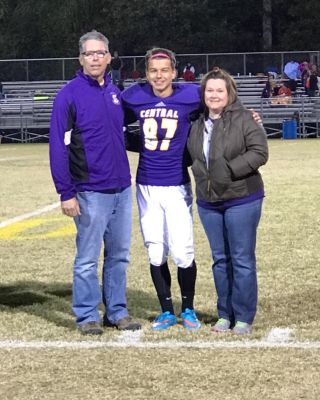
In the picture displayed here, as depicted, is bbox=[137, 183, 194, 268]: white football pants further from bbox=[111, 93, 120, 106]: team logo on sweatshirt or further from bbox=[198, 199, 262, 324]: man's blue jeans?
bbox=[111, 93, 120, 106]: team logo on sweatshirt

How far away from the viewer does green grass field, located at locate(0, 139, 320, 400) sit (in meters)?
5.48

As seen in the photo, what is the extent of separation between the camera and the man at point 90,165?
21.5 feet

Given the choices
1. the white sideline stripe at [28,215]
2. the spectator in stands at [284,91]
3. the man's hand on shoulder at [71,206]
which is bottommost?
the white sideline stripe at [28,215]

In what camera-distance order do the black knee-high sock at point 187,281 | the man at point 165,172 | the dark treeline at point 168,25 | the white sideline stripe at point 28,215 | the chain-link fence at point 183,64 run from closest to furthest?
the man at point 165,172 < the black knee-high sock at point 187,281 < the white sideline stripe at point 28,215 < the chain-link fence at point 183,64 < the dark treeline at point 168,25

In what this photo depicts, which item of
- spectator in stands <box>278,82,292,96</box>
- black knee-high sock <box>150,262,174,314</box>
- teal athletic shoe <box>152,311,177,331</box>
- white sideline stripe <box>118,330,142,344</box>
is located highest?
spectator in stands <box>278,82,292,96</box>

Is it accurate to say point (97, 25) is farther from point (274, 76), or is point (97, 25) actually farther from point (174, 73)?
point (174, 73)

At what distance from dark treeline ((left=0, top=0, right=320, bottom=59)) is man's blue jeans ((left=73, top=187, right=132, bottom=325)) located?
4952cm

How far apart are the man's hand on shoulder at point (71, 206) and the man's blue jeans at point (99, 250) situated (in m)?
0.05

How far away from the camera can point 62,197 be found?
6.55 meters

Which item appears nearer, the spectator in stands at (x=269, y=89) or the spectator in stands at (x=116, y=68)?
the spectator in stands at (x=269, y=89)

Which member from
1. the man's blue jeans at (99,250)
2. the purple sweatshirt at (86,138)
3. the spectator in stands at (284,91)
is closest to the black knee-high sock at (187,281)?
the man's blue jeans at (99,250)

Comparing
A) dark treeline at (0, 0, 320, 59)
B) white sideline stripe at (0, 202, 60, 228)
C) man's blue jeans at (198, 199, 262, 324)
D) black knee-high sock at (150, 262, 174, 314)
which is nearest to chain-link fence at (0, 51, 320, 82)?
dark treeline at (0, 0, 320, 59)

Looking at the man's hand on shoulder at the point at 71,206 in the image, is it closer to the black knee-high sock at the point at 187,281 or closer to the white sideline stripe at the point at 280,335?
the black knee-high sock at the point at 187,281

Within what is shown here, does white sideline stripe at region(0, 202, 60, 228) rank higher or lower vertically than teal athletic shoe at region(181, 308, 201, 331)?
lower
